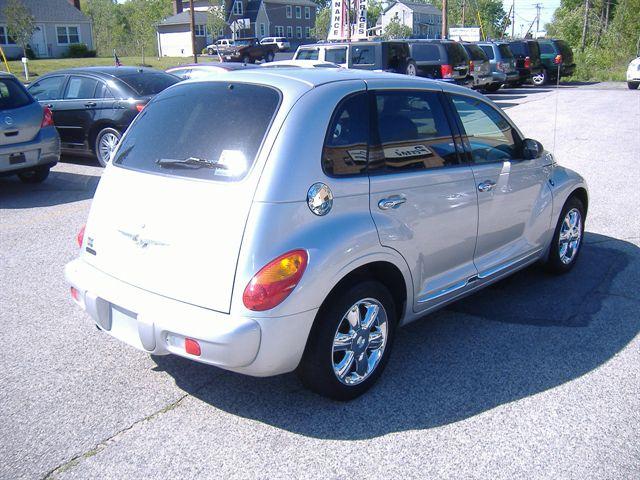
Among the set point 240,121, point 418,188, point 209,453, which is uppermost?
point 240,121

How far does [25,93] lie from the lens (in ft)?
31.6

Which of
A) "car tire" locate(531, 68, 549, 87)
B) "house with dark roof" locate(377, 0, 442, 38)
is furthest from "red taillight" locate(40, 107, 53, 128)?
"house with dark roof" locate(377, 0, 442, 38)

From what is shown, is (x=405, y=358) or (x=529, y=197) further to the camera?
(x=529, y=197)

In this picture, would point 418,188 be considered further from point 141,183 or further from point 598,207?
point 598,207

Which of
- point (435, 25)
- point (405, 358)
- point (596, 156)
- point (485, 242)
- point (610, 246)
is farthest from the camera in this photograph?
point (435, 25)

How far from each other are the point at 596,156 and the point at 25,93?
31.7 ft

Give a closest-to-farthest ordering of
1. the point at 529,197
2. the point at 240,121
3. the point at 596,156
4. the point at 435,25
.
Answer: the point at 240,121
the point at 529,197
the point at 596,156
the point at 435,25

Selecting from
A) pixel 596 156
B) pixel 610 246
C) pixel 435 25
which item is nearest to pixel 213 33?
pixel 435 25

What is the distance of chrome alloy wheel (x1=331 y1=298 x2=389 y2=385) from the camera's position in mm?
3812

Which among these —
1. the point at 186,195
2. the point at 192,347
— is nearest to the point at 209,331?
the point at 192,347

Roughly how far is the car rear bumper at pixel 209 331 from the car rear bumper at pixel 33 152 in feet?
20.4

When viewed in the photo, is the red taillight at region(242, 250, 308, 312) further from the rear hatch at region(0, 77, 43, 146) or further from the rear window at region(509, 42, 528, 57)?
the rear window at region(509, 42, 528, 57)

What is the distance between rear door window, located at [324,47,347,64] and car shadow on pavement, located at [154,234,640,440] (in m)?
13.6

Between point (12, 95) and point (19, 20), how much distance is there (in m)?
38.8
